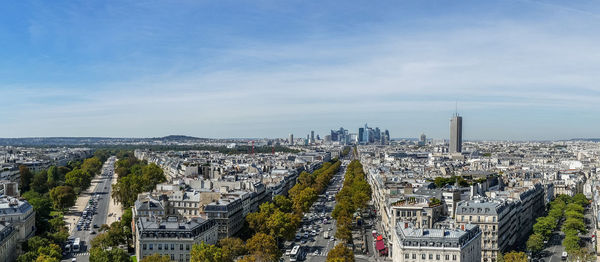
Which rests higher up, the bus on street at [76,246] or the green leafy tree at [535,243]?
the green leafy tree at [535,243]

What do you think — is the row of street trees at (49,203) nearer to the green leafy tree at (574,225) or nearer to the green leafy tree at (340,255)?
the green leafy tree at (340,255)

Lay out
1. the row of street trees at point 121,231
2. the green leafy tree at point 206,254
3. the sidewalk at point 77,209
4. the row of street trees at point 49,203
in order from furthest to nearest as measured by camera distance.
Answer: the sidewalk at point 77,209 → the row of street trees at point 49,203 → the row of street trees at point 121,231 → the green leafy tree at point 206,254

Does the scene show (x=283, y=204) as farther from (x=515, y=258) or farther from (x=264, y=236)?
(x=515, y=258)

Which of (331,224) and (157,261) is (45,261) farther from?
(331,224)

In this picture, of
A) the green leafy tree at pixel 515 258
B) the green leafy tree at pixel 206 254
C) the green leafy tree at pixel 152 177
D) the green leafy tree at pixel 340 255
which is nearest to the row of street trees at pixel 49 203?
the green leafy tree at pixel 152 177

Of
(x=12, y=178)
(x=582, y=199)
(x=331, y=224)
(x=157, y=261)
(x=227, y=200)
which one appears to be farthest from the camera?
(x=12, y=178)

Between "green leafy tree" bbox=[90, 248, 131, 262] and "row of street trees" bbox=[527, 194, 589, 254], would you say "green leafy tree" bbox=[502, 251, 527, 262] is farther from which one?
"green leafy tree" bbox=[90, 248, 131, 262]

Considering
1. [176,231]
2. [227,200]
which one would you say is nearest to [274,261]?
[176,231]

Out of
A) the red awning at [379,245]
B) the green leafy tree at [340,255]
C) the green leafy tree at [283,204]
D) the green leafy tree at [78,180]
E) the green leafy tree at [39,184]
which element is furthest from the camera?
the green leafy tree at [78,180]

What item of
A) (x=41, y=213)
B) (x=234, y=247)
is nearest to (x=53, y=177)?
(x=41, y=213)
